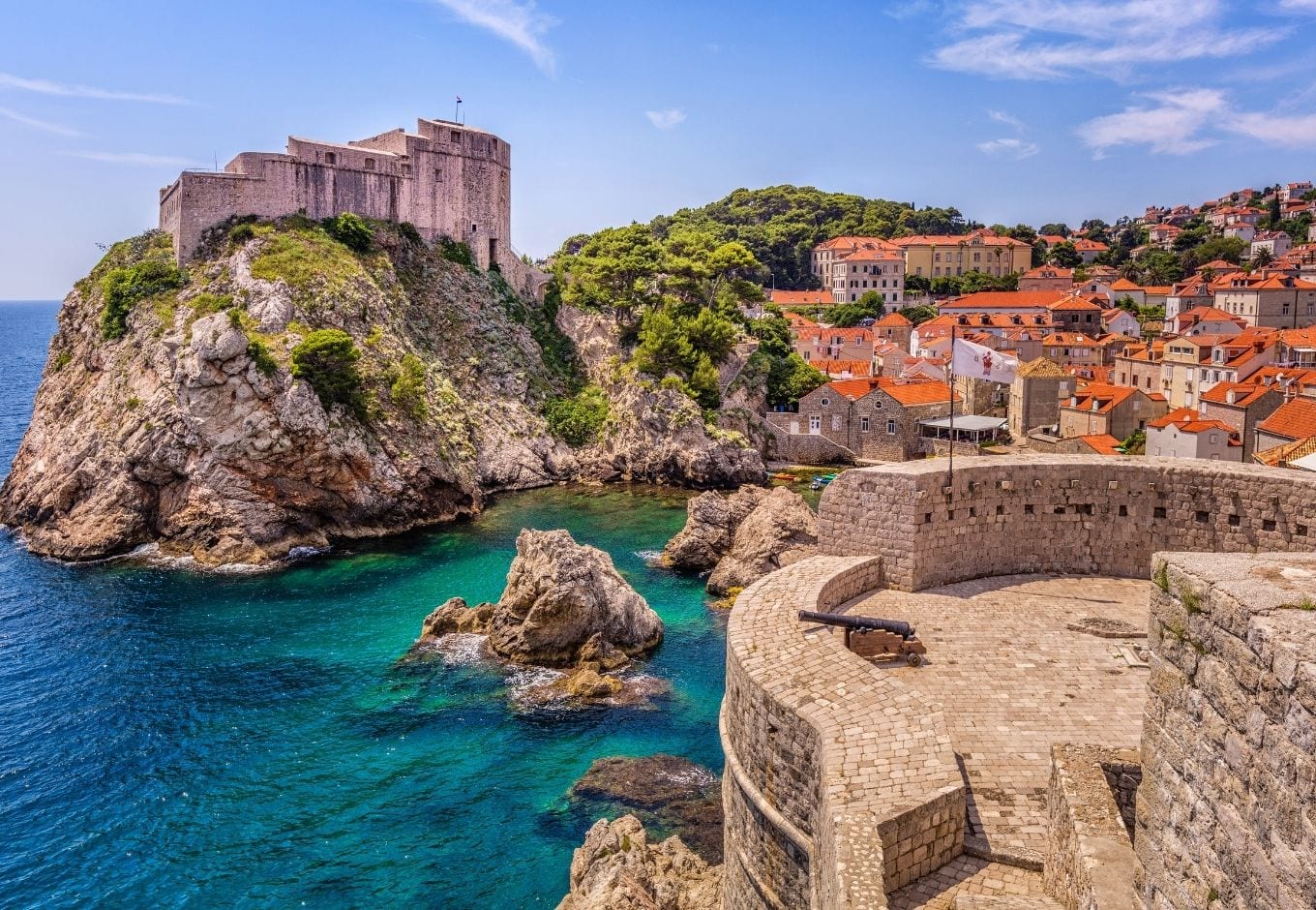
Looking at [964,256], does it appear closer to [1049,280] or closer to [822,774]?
[1049,280]

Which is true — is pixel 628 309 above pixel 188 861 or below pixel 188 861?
above

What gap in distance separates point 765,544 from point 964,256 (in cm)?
7422

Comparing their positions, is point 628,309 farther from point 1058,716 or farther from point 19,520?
point 1058,716

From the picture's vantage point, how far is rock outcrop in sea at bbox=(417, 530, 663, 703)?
919 inches

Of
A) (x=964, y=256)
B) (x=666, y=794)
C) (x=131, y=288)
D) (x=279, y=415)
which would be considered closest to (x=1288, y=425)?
(x=666, y=794)

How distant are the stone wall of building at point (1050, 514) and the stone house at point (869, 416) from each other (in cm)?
3520

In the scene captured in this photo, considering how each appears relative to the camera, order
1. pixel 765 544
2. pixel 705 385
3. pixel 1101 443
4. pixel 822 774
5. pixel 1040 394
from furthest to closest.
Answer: pixel 705 385 < pixel 1040 394 < pixel 1101 443 < pixel 765 544 < pixel 822 774

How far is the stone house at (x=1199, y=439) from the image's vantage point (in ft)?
118

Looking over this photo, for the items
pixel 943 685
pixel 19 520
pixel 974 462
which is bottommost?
pixel 19 520

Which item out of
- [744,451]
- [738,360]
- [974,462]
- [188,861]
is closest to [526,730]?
[188,861]

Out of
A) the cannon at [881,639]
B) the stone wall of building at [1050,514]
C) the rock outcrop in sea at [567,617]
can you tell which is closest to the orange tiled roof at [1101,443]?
the rock outcrop in sea at [567,617]

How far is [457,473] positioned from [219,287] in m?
12.7

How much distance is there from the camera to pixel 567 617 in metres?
23.5

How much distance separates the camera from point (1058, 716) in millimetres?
10352
